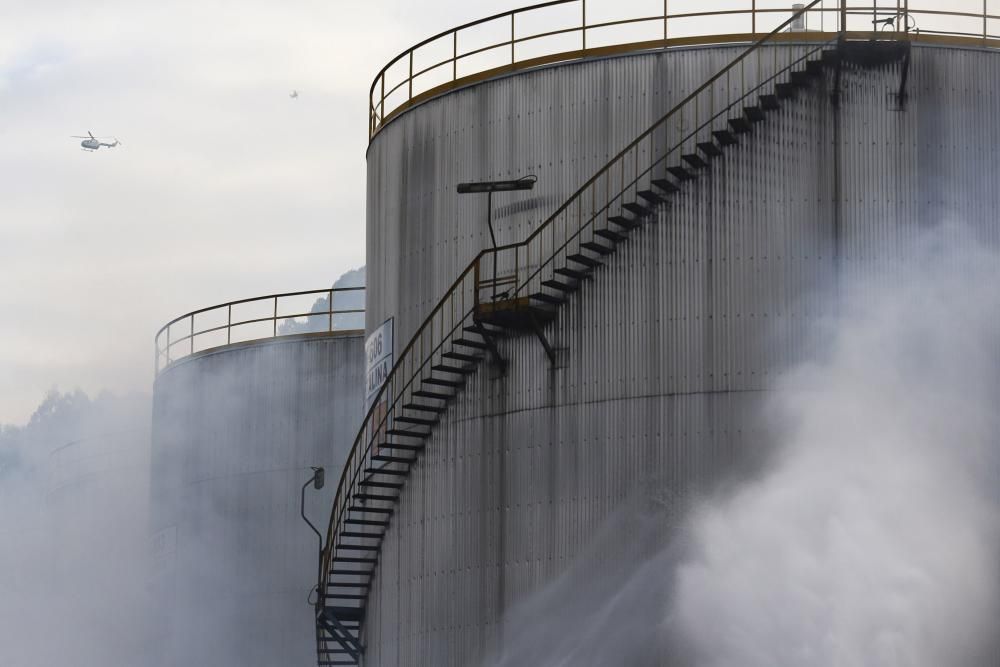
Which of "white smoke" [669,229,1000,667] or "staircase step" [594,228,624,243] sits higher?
"staircase step" [594,228,624,243]

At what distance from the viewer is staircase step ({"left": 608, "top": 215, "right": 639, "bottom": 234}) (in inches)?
1340

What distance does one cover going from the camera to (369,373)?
39938mm

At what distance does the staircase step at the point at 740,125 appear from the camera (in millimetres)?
33625

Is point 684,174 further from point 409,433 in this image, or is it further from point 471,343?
point 409,433

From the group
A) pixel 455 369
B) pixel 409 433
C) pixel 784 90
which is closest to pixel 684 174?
pixel 784 90

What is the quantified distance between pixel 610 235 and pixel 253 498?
20.2 m

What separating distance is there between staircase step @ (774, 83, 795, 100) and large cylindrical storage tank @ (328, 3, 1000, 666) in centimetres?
5

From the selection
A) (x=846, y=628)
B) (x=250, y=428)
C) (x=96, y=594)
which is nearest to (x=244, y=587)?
(x=250, y=428)

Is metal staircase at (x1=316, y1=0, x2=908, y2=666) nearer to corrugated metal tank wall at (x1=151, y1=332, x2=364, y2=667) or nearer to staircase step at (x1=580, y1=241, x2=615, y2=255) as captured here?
staircase step at (x1=580, y1=241, x2=615, y2=255)

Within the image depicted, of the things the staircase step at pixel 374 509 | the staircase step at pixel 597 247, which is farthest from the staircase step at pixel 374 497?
the staircase step at pixel 597 247

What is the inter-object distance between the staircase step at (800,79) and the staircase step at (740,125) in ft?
3.65

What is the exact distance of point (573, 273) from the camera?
34.4 m

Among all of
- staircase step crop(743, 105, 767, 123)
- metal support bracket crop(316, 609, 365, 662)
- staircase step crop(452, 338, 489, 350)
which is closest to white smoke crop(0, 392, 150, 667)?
metal support bracket crop(316, 609, 365, 662)

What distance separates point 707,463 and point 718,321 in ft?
8.12
